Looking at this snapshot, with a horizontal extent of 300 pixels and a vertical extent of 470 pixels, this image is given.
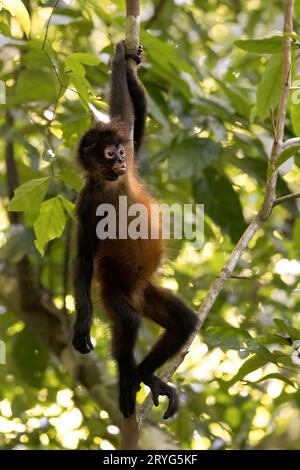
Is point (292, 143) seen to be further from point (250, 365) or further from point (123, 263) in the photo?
point (123, 263)

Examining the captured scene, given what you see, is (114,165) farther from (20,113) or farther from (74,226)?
(20,113)

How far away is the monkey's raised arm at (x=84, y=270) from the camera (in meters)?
4.39

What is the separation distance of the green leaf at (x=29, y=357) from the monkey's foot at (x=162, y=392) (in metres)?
1.95

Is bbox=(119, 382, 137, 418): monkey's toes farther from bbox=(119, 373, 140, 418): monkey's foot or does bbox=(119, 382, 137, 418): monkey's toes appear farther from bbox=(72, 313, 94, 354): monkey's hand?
bbox=(72, 313, 94, 354): monkey's hand

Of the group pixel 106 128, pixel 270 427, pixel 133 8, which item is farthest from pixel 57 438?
pixel 133 8

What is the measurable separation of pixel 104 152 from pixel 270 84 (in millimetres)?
1142

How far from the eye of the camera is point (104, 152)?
5098mm

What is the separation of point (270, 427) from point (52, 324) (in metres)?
1.95

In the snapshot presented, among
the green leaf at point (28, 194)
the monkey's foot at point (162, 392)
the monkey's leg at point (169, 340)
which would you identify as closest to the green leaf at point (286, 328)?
the monkey's leg at point (169, 340)

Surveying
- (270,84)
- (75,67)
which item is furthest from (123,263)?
(75,67)

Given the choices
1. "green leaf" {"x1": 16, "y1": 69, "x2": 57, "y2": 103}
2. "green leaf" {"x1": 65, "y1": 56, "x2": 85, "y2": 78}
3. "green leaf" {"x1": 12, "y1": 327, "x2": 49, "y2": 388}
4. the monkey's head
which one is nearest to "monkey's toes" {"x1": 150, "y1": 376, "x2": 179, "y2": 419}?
the monkey's head

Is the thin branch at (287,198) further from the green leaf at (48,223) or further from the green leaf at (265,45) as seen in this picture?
the green leaf at (48,223)

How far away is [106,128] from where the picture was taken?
510 cm

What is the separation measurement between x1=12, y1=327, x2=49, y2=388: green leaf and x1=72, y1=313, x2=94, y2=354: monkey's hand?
2.23 metres
